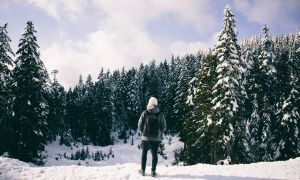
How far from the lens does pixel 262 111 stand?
130 ft

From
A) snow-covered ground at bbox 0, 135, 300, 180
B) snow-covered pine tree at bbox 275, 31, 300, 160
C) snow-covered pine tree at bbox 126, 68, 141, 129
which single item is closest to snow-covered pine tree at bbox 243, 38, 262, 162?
snow-covered pine tree at bbox 275, 31, 300, 160

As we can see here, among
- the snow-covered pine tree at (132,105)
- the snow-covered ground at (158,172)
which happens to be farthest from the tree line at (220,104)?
the snow-covered pine tree at (132,105)

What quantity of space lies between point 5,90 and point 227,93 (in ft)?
60.6

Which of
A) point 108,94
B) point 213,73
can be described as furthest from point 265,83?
point 108,94

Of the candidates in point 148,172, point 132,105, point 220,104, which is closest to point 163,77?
point 132,105

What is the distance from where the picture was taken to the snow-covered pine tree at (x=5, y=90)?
88.5 feet

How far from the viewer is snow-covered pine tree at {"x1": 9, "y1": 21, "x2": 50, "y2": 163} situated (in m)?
27.1

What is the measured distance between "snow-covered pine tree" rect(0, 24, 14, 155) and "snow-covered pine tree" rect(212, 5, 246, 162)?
17.2 m

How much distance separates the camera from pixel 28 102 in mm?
27984

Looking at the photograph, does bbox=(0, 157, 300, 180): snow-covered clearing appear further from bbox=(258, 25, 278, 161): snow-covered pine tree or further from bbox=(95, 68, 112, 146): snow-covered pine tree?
bbox=(95, 68, 112, 146): snow-covered pine tree

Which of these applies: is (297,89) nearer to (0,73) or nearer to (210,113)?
(210,113)

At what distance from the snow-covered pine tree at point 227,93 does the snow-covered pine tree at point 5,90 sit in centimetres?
1724

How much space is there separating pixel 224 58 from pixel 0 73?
750 inches

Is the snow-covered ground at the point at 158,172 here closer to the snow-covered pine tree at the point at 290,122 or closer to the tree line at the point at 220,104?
the tree line at the point at 220,104
